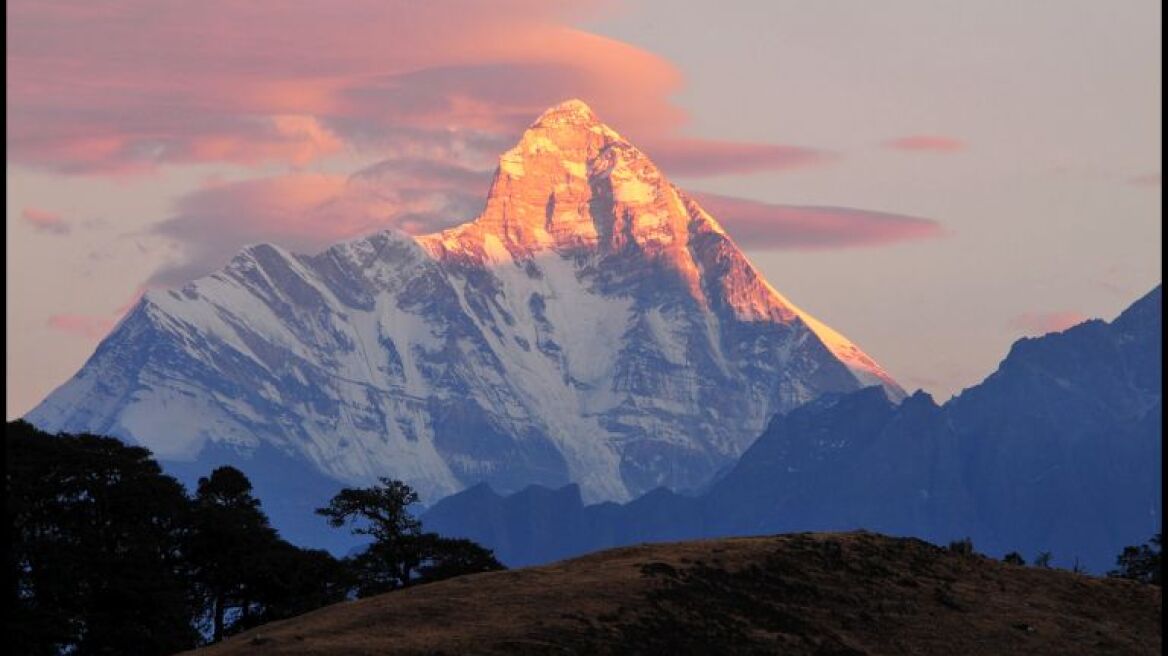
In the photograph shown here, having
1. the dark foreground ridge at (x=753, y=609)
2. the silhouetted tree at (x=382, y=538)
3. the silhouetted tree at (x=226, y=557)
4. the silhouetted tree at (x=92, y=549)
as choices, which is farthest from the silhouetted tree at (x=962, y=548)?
the silhouetted tree at (x=382, y=538)

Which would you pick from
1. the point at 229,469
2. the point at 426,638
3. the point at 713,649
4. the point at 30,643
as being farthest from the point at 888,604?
the point at 229,469

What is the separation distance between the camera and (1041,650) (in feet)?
346

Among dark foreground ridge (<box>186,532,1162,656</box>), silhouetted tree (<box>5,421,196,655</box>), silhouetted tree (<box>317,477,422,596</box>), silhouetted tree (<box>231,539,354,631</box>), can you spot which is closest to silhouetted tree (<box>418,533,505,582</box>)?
silhouetted tree (<box>317,477,422,596</box>)

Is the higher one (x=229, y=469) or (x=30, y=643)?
(x=229, y=469)

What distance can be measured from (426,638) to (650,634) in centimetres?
1114

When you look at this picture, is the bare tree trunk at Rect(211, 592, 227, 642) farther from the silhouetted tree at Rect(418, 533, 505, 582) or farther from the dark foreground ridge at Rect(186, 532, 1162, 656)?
the dark foreground ridge at Rect(186, 532, 1162, 656)

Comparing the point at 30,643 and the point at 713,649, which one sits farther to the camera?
the point at 30,643

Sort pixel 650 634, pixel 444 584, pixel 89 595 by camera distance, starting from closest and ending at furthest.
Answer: pixel 650 634 → pixel 444 584 → pixel 89 595

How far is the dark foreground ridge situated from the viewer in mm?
91938

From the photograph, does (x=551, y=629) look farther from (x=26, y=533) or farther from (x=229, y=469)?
(x=229, y=469)

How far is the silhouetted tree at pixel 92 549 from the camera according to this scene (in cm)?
13088

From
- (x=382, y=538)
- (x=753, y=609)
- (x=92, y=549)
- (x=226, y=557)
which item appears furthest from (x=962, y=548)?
(x=382, y=538)

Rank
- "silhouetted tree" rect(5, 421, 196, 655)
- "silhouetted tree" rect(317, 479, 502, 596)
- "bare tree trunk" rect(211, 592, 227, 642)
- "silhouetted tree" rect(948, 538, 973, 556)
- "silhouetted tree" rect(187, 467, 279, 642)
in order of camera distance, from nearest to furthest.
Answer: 1. "silhouetted tree" rect(948, 538, 973, 556)
2. "silhouetted tree" rect(5, 421, 196, 655)
3. "bare tree trunk" rect(211, 592, 227, 642)
4. "silhouetted tree" rect(187, 467, 279, 642)
5. "silhouetted tree" rect(317, 479, 502, 596)

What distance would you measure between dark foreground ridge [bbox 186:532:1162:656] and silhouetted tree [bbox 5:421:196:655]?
1255 inches
